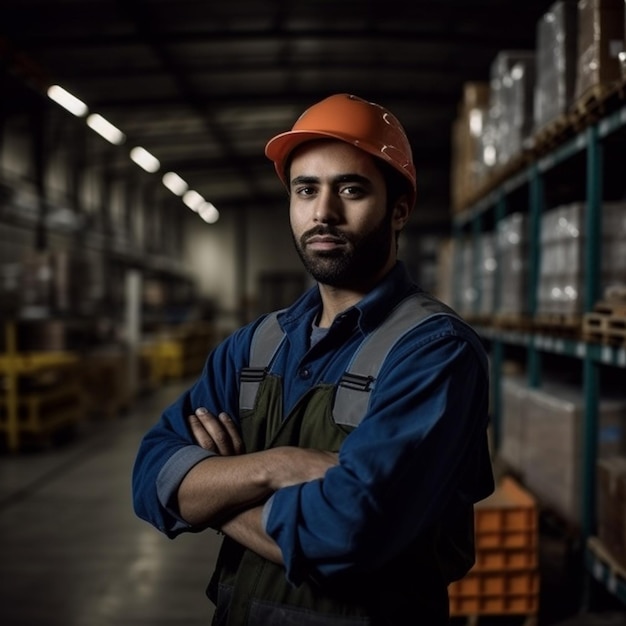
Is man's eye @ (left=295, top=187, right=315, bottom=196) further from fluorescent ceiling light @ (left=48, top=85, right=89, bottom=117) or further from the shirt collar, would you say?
fluorescent ceiling light @ (left=48, top=85, right=89, bottom=117)

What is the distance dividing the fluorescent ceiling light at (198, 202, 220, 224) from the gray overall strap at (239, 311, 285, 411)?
81.9 ft

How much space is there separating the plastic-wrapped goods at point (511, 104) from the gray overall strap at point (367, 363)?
4.36 m

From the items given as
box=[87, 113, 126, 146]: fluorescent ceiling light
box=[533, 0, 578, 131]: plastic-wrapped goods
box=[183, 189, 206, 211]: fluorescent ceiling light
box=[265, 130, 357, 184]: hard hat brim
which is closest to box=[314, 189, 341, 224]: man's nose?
box=[265, 130, 357, 184]: hard hat brim

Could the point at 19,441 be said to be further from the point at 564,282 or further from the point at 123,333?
the point at 564,282

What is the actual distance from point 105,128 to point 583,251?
489 inches

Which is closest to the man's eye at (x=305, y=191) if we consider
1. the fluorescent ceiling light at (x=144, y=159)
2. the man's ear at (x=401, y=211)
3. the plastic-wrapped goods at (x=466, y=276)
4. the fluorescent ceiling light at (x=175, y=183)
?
the man's ear at (x=401, y=211)

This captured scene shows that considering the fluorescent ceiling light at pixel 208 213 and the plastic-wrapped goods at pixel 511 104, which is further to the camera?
the fluorescent ceiling light at pixel 208 213

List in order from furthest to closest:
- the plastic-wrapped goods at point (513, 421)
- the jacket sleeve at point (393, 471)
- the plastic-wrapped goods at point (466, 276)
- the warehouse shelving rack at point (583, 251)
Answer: the plastic-wrapped goods at point (466, 276) → the plastic-wrapped goods at point (513, 421) → the warehouse shelving rack at point (583, 251) → the jacket sleeve at point (393, 471)

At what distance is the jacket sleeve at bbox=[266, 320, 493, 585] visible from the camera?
1.67 meters

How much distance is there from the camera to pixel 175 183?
72.8 feet

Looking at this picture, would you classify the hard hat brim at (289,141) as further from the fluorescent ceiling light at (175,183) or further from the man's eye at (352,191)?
the fluorescent ceiling light at (175,183)

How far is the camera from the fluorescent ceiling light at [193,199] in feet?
80.0

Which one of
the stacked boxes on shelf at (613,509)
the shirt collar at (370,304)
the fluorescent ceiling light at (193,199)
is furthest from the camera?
the fluorescent ceiling light at (193,199)

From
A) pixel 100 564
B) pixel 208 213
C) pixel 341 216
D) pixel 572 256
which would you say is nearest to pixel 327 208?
pixel 341 216
